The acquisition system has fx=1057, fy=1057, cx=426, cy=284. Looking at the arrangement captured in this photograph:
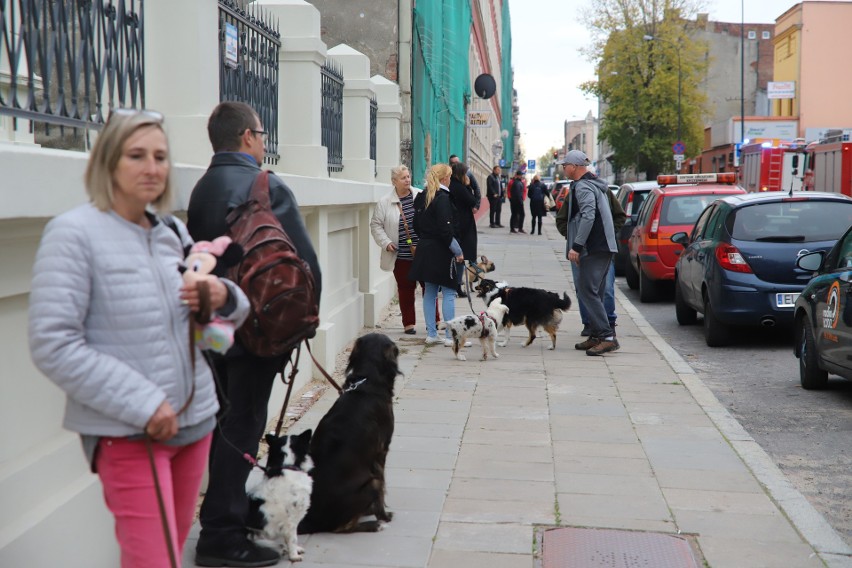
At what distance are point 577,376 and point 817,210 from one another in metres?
3.68

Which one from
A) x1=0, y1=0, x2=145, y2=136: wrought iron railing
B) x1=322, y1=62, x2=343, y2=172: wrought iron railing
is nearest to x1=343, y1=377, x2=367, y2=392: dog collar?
x1=0, y1=0, x2=145, y2=136: wrought iron railing

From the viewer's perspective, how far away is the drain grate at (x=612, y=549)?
4.68 m

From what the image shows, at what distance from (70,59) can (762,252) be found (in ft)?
26.8

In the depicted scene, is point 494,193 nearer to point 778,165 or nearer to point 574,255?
point 778,165

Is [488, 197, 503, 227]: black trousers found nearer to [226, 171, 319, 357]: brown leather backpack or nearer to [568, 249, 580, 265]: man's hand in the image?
[568, 249, 580, 265]: man's hand

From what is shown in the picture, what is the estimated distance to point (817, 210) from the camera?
446 inches

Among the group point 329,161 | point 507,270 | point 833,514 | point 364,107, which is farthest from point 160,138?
point 507,270

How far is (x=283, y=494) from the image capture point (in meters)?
4.49

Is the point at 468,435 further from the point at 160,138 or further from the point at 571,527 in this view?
the point at 160,138

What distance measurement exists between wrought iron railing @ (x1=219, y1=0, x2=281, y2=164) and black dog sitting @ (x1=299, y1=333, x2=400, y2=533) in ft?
8.87

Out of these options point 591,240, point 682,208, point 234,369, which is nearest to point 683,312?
point 682,208

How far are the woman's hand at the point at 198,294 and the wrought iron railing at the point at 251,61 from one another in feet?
13.6

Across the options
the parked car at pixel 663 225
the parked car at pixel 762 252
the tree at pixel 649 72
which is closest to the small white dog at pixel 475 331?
the parked car at pixel 762 252

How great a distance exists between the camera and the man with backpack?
4367mm
